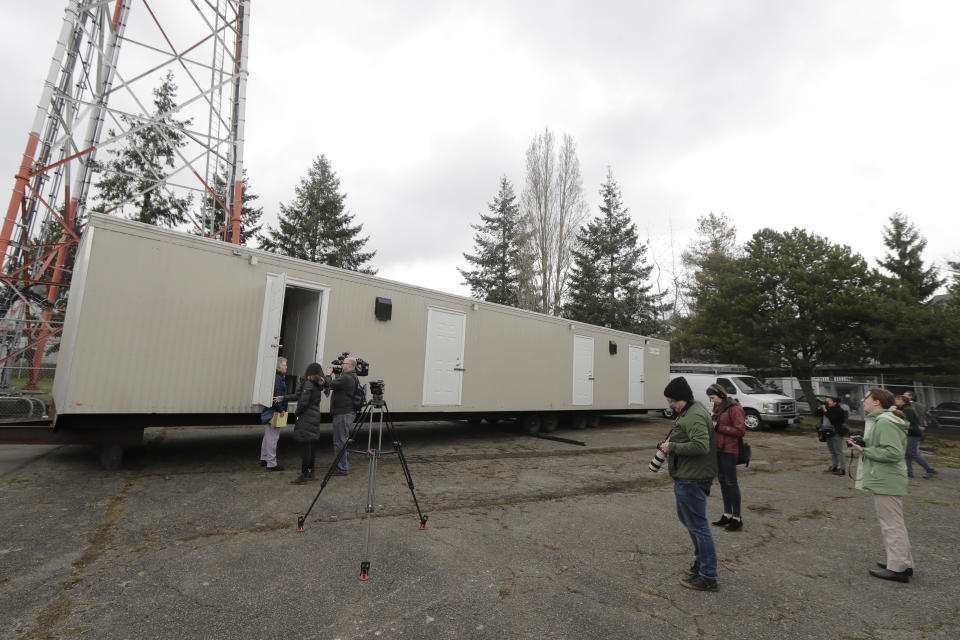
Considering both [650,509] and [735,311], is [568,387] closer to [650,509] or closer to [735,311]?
[650,509]

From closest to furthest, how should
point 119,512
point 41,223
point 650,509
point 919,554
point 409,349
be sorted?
point 919,554 → point 119,512 → point 650,509 → point 409,349 → point 41,223

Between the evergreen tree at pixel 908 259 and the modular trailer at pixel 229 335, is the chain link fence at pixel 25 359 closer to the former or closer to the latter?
the modular trailer at pixel 229 335

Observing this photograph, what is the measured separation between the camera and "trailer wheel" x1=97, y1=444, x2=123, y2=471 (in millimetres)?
5852

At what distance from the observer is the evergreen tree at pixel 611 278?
83.3 feet

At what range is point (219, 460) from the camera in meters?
6.78

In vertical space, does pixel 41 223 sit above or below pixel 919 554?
above

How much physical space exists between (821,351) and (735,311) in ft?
11.1

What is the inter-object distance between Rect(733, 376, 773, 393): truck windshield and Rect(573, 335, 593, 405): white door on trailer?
5967 millimetres

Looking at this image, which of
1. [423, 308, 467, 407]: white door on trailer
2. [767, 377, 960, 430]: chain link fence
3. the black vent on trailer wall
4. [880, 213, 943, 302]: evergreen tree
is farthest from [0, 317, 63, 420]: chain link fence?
[880, 213, 943, 302]: evergreen tree

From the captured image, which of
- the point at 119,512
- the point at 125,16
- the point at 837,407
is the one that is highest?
the point at 125,16

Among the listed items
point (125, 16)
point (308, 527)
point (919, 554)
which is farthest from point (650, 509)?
point (125, 16)

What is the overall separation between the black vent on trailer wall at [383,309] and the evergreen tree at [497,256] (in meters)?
19.9

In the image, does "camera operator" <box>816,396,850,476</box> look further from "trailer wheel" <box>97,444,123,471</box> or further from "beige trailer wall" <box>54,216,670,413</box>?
"trailer wheel" <box>97,444,123,471</box>

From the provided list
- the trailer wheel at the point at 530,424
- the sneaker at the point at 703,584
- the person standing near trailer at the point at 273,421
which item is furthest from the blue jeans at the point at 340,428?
the trailer wheel at the point at 530,424
